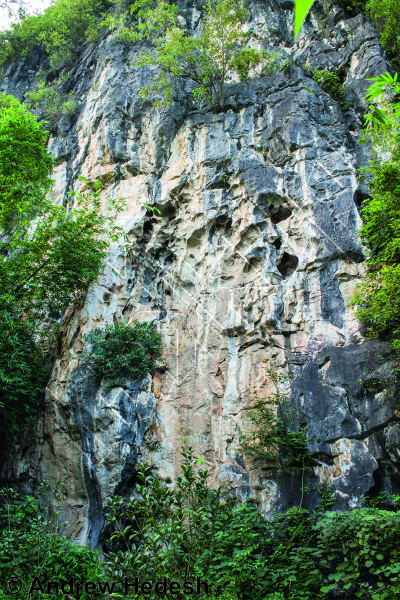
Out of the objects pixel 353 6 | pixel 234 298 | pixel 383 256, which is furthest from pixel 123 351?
pixel 353 6

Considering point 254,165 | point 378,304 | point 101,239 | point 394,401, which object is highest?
point 254,165

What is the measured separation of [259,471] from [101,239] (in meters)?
7.78

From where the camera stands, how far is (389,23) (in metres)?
13.6

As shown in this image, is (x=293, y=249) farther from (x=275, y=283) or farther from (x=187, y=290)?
(x=187, y=290)

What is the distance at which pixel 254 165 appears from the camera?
11742mm

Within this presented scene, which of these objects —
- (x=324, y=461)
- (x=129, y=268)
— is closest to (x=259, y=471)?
(x=324, y=461)

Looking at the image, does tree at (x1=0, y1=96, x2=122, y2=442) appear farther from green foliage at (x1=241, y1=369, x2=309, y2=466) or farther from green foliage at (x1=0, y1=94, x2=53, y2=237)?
green foliage at (x1=241, y1=369, x2=309, y2=466)

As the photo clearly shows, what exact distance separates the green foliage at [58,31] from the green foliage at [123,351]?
1582 cm

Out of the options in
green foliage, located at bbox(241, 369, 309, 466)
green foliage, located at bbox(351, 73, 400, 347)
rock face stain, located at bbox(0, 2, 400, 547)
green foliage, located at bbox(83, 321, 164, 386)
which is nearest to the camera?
green foliage, located at bbox(351, 73, 400, 347)

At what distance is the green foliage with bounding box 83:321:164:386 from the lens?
10492 mm

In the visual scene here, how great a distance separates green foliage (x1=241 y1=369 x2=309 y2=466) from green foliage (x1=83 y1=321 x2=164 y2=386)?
319 cm

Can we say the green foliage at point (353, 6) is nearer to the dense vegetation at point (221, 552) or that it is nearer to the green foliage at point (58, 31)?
the green foliage at point (58, 31)

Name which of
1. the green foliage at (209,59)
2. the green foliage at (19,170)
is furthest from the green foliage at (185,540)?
the green foliage at (209,59)

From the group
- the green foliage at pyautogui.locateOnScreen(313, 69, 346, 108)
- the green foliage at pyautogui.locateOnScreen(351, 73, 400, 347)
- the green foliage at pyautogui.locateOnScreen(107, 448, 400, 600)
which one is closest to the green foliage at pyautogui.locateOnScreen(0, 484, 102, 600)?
the green foliage at pyautogui.locateOnScreen(107, 448, 400, 600)
